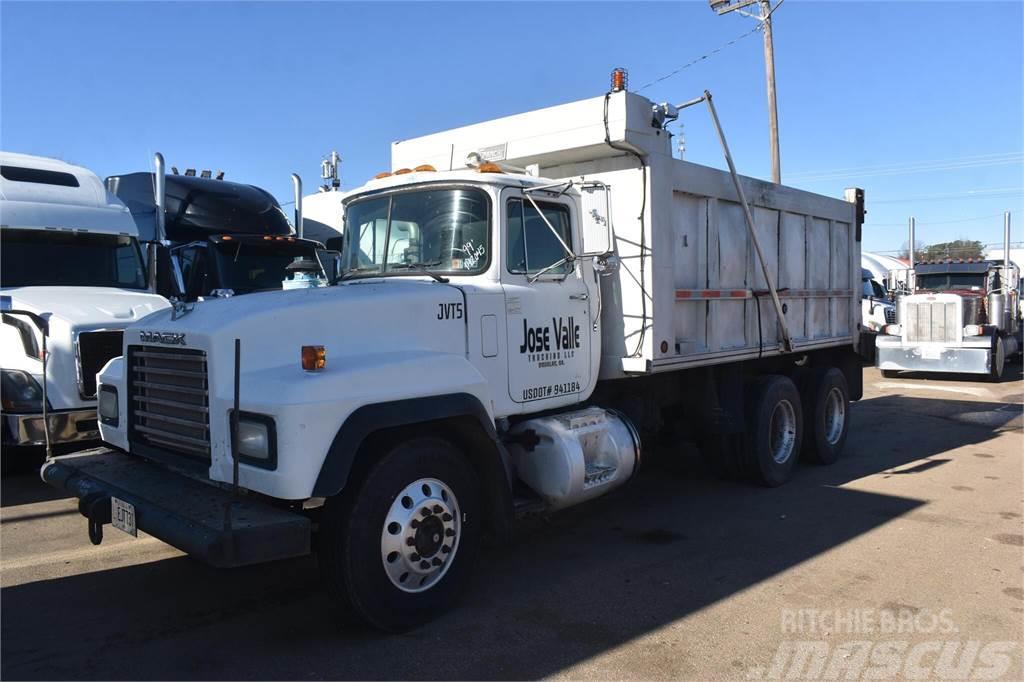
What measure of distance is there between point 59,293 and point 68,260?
683 mm

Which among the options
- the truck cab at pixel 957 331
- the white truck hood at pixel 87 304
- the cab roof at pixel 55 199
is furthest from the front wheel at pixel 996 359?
the cab roof at pixel 55 199

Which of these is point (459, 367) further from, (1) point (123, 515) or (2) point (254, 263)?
(2) point (254, 263)

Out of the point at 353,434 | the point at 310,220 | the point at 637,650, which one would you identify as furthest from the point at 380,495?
the point at 310,220

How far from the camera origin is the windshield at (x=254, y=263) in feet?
32.1

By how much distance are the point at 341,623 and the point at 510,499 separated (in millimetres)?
1193

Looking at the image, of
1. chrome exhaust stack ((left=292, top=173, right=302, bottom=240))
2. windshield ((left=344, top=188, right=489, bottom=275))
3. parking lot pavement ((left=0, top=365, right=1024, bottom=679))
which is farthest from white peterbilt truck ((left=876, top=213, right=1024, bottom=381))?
windshield ((left=344, top=188, right=489, bottom=275))

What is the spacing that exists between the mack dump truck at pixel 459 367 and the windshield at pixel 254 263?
3.67 metres

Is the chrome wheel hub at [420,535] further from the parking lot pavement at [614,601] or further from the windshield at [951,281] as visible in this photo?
the windshield at [951,281]

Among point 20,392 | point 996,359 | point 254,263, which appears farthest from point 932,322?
point 20,392

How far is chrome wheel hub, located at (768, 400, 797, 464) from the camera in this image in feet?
26.5

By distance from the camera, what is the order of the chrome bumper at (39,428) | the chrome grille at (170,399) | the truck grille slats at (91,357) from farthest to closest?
the truck grille slats at (91,357)
the chrome bumper at (39,428)
the chrome grille at (170,399)

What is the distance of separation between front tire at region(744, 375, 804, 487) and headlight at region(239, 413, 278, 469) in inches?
206

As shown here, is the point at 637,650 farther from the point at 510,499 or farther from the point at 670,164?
the point at 670,164

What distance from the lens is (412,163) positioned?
23.4 ft
